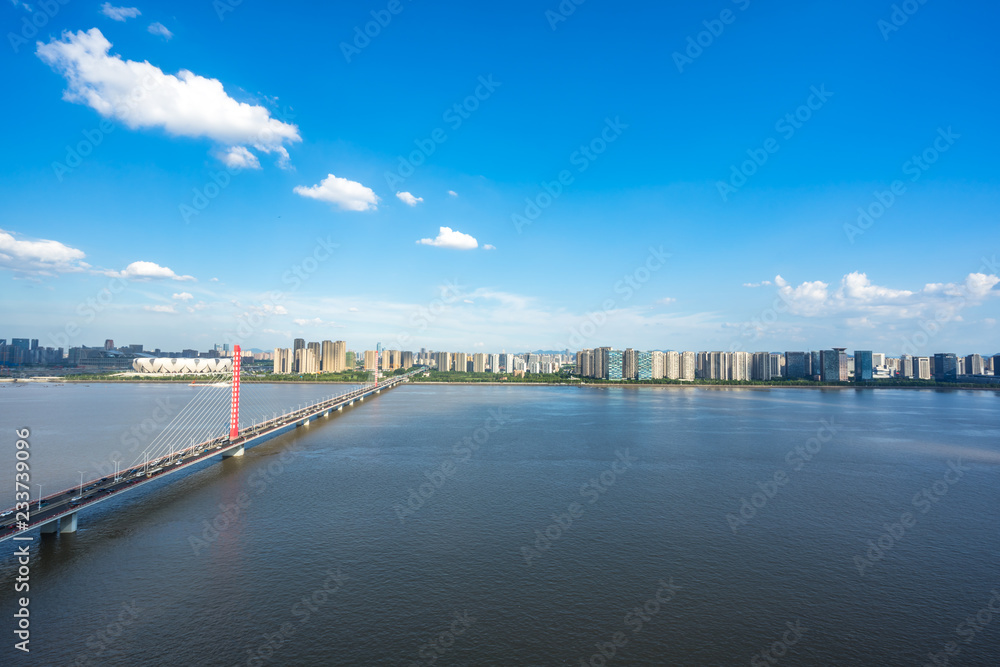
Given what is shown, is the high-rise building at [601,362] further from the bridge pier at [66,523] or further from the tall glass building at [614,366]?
the bridge pier at [66,523]

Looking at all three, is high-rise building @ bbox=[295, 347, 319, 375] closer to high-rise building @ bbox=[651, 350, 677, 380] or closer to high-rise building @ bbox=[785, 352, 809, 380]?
high-rise building @ bbox=[651, 350, 677, 380]

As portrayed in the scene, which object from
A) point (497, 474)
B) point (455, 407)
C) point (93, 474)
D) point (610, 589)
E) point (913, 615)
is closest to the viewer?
point (913, 615)

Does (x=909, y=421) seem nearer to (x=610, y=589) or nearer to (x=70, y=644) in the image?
(x=610, y=589)

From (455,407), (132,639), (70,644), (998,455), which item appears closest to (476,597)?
(132,639)

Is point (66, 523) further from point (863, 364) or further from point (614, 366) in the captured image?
point (863, 364)

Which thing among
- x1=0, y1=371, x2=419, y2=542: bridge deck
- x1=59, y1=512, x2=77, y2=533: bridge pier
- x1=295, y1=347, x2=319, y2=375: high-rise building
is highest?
x1=295, y1=347, x2=319, y2=375: high-rise building

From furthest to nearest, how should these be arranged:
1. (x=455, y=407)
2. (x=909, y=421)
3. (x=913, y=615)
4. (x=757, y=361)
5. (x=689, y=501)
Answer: (x=757, y=361) < (x=455, y=407) < (x=909, y=421) < (x=689, y=501) < (x=913, y=615)

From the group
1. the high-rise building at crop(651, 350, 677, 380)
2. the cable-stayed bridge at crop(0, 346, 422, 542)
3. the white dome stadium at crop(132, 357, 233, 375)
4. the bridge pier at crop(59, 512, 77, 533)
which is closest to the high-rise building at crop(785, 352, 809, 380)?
the high-rise building at crop(651, 350, 677, 380)
